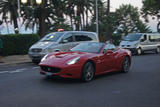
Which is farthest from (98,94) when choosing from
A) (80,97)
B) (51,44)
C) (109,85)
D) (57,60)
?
(51,44)

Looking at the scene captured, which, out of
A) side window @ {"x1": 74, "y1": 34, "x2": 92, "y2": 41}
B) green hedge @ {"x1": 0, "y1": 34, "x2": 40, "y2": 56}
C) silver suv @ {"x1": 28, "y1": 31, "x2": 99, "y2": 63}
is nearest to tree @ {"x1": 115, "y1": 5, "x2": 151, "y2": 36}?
green hedge @ {"x1": 0, "y1": 34, "x2": 40, "y2": 56}

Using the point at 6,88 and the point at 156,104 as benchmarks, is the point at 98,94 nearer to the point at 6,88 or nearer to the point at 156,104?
the point at 156,104

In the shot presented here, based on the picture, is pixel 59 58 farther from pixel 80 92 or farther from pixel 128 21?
pixel 128 21

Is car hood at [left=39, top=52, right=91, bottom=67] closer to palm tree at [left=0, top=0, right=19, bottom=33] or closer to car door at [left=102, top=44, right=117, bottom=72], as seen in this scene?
car door at [left=102, top=44, right=117, bottom=72]

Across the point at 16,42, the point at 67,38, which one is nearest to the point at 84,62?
the point at 67,38

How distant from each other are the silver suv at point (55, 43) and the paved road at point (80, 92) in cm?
430

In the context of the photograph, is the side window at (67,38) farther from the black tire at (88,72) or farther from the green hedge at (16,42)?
the green hedge at (16,42)

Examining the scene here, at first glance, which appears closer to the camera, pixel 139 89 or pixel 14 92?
pixel 14 92

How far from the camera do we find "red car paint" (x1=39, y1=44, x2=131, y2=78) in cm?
662

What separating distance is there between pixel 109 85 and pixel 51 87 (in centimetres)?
178

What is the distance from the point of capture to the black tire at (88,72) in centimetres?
693

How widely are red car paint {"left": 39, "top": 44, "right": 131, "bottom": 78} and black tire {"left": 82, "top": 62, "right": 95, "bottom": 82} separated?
0.13 metres

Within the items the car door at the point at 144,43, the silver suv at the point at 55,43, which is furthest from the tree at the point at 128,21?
the silver suv at the point at 55,43

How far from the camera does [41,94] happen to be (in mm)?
5531
